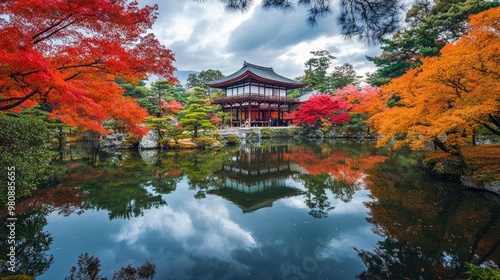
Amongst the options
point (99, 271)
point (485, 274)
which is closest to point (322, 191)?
point (485, 274)

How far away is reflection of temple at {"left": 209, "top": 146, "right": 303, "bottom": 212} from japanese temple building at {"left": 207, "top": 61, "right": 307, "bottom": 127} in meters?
14.9

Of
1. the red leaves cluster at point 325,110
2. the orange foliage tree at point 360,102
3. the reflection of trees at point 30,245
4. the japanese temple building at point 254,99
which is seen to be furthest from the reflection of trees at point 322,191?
the japanese temple building at point 254,99

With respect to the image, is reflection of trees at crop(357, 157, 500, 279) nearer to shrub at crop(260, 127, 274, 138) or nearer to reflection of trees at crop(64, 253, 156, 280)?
reflection of trees at crop(64, 253, 156, 280)

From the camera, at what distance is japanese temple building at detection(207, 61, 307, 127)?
1096 inches

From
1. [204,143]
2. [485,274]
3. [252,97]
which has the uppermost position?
[252,97]

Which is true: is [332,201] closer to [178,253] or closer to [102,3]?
[178,253]

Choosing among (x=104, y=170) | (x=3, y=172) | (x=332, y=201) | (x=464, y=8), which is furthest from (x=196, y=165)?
(x=464, y=8)

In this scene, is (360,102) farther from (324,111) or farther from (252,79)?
(252,79)

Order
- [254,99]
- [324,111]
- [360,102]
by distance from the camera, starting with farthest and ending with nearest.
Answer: [254,99] → [324,111] → [360,102]

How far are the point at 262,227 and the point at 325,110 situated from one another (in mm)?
22328

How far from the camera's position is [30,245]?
4.34m

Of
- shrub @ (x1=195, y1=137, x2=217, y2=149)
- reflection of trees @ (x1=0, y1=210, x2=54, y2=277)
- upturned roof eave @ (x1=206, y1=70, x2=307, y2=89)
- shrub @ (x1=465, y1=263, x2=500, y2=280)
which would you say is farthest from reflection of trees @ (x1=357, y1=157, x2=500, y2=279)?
upturned roof eave @ (x1=206, y1=70, x2=307, y2=89)

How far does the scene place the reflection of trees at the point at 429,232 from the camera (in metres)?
3.64

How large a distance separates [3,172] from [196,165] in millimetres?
8182
